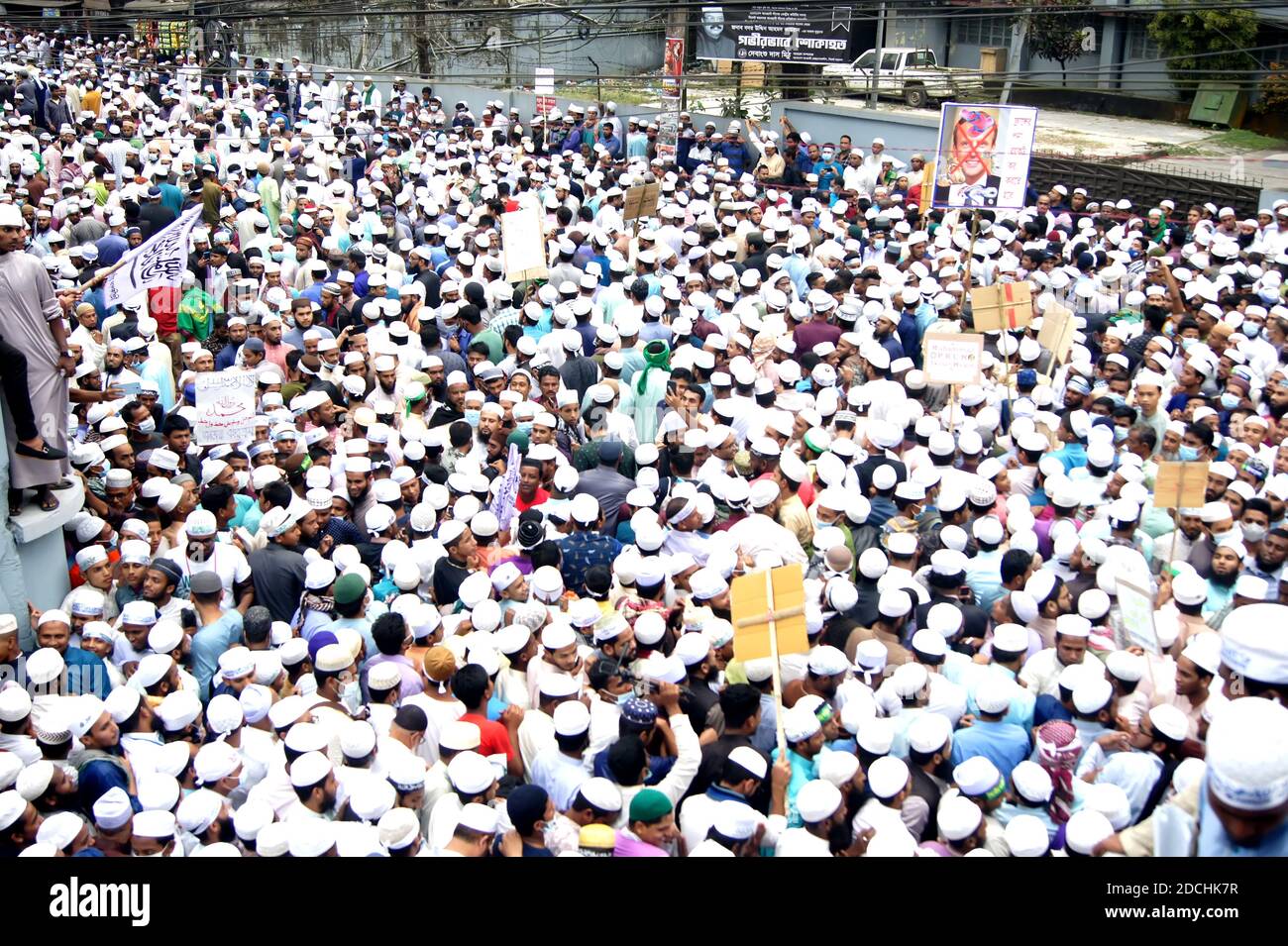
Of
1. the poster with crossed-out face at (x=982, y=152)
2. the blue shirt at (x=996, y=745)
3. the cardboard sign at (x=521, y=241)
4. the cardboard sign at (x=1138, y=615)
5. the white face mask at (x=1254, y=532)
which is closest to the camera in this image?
the blue shirt at (x=996, y=745)

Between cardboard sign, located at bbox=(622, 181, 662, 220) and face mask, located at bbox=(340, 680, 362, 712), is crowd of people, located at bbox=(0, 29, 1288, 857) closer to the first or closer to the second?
face mask, located at bbox=(340, 680, 362, 712)

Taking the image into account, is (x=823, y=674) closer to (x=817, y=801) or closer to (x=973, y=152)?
(x=817, y=801)

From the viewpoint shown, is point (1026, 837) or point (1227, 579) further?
point (1227, 579)

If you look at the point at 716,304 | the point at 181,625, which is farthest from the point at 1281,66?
the point at 181,625

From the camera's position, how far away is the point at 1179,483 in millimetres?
5863

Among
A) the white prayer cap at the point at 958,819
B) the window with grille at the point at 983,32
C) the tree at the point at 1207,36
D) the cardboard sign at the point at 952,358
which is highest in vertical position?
the window with grille at the point at 983,32

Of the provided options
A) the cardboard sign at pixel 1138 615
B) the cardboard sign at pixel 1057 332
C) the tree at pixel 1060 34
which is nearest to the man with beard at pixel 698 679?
the cardboard sign at pixel 1138 615

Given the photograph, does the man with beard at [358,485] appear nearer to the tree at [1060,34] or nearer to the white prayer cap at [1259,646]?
the white prayer cap at [1259,646]

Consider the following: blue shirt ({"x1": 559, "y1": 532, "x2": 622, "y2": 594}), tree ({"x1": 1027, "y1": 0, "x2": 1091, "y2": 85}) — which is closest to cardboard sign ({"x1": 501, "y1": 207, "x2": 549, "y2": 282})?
blue shirt ({"x1": 559, "y1": 532, "x2": 622, "y2": 594})

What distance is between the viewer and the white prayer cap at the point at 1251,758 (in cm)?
206

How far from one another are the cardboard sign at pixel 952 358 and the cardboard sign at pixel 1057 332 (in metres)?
1.16

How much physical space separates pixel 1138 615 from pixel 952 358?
3263 millimetres

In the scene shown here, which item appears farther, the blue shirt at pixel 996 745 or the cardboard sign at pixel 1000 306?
the cardboard sign at pixel 1000 306

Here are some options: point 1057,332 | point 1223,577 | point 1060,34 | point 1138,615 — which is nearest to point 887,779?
point 1138,615
